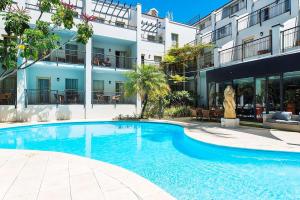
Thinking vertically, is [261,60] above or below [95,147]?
above

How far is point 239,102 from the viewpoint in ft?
57.3

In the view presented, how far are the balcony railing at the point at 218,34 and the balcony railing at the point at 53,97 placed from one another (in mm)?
13486

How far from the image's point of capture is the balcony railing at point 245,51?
16856mm

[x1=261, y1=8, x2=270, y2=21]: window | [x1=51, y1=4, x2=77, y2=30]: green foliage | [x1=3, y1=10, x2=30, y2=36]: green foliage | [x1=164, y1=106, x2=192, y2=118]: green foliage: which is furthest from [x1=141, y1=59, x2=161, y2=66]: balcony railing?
[x1=3, y1=10, x2=30, y2=36]: green foliage

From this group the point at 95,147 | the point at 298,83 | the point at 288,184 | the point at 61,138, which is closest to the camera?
the point at 288,184

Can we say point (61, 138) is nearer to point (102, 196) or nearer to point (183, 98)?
point (102, 196)

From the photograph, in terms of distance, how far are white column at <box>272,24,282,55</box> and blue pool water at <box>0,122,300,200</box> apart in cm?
833

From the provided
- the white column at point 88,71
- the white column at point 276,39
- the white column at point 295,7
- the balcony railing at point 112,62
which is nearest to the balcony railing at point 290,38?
the white column at point 276,39

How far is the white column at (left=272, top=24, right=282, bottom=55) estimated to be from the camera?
13779 millimetres

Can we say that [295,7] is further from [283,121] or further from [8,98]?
[8,98]

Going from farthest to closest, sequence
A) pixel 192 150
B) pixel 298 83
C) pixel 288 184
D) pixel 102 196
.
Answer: pixel 298 83
pixel 192 150
pixel 288 184
pixel 102 196

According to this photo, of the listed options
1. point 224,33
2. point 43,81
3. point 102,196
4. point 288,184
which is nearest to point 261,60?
point 224,33

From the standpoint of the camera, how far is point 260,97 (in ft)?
50.4

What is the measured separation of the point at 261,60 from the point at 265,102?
2704 mm
